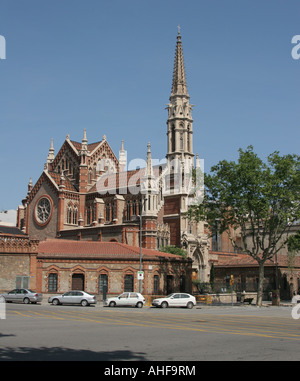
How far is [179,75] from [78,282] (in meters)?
46.9

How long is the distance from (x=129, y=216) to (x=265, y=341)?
174 feet

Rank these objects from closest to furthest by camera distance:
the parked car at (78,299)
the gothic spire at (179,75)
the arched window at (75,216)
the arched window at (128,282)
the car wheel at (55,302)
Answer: the parked car at (78,299), the car wheel at (55,302), the arched window at (128,282), the arched window at (75,216), the gothic spire at (179,75)

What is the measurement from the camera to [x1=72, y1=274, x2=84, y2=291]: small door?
1801 inches

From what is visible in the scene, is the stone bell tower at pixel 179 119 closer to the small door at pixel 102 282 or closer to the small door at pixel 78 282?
the small door at pixel 102 282

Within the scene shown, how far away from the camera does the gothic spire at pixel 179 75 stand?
8050cm

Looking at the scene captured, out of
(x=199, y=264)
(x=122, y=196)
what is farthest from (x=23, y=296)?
(x=199, y=264)

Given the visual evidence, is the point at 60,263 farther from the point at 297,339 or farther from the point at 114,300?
the point at 297,339

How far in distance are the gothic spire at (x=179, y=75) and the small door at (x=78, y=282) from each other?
4332 cm

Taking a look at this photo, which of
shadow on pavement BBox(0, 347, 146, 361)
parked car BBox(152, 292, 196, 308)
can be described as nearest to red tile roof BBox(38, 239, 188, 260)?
parked car BBox(152, 292, 196, 308)

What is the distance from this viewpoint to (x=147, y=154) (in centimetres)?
6556

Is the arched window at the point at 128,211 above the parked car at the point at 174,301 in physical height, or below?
above

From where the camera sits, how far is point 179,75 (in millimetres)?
81438

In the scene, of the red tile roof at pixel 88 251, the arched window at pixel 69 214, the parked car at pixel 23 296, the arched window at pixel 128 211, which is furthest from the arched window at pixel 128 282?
the arched window at pixel 69 214
